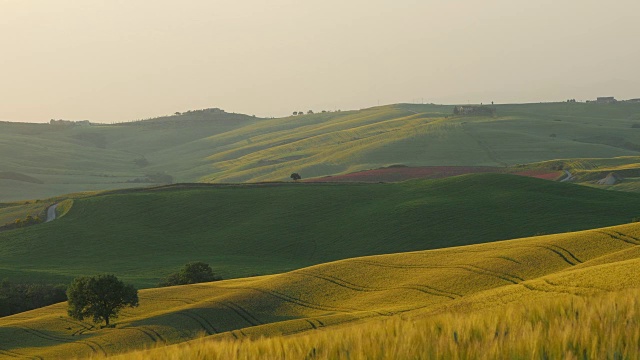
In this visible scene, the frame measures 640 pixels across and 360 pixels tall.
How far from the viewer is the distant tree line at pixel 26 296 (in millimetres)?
59844

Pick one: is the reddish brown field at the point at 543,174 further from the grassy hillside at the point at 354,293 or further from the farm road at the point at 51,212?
the grassy hillside at the point at 354,293

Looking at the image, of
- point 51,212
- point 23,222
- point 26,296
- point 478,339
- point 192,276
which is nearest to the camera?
point 478,339

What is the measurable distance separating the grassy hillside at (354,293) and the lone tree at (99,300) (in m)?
0.70

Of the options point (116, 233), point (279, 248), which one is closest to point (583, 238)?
point (279, 248)

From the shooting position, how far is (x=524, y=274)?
1608 inches

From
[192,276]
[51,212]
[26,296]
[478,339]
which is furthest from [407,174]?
[478,339]

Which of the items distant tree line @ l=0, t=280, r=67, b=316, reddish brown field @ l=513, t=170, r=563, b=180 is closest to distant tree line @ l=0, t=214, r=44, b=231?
distant tree line @ l=0, t=280, r=67, b=316

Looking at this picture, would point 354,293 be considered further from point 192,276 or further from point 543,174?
point 543,174

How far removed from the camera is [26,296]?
62.6 meters

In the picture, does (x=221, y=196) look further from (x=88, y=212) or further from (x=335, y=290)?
(x=335, y=290)

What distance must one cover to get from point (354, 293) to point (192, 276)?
24126 mm

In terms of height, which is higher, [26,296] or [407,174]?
[407,174]

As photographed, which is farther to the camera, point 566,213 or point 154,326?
point 566,213

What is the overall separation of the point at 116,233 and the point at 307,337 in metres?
89.7
